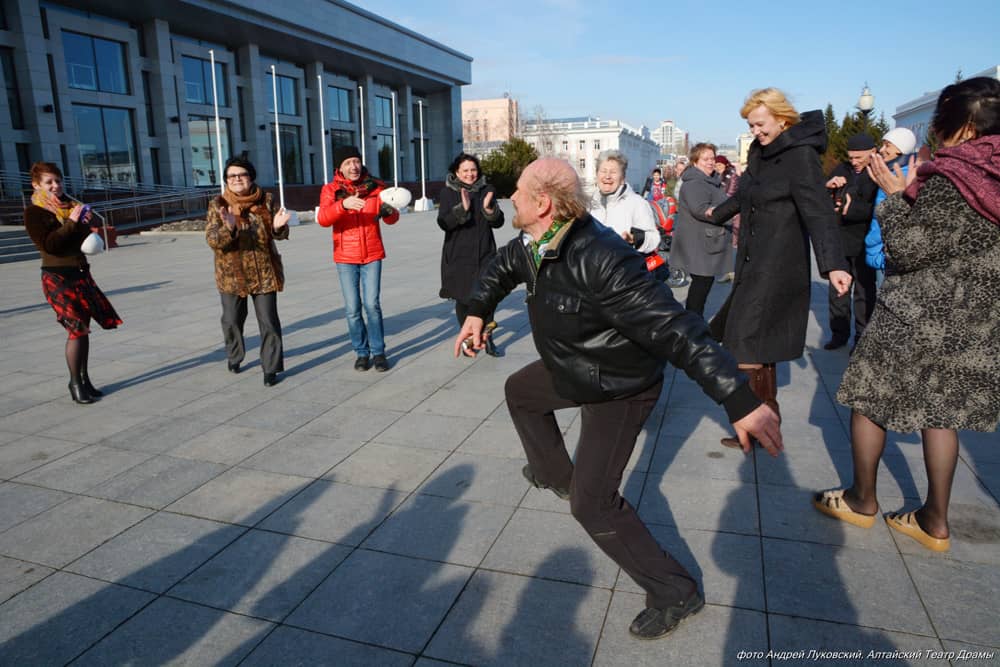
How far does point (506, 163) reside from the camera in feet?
167

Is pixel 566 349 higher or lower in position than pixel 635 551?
higher

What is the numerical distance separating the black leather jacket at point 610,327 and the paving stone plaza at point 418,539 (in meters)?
0.92

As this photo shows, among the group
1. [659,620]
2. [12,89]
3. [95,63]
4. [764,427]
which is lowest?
[659,620]

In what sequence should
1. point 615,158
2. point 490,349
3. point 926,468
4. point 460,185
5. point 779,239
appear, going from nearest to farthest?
point 926,468 < point 779,239 < point 615,158 < point 460,185 < point 490,349

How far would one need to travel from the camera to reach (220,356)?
22.7ft

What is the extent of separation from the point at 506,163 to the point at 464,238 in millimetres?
45855

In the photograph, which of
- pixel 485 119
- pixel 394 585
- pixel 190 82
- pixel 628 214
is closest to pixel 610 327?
pixel 394 585

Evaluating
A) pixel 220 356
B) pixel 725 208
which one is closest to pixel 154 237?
pixel 220 356

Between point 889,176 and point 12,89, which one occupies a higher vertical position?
point 12,89

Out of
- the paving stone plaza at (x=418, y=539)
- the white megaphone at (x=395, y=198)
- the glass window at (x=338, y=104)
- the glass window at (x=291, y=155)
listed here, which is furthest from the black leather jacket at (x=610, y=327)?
the glass window at (x=338, y=104)

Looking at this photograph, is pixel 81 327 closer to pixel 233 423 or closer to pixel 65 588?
pixel 233 423

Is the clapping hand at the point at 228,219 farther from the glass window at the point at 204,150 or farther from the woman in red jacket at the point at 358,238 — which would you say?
the glass window at the point at 204,150

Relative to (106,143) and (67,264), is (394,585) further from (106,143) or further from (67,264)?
(106,143)

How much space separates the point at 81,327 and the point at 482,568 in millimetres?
4165
